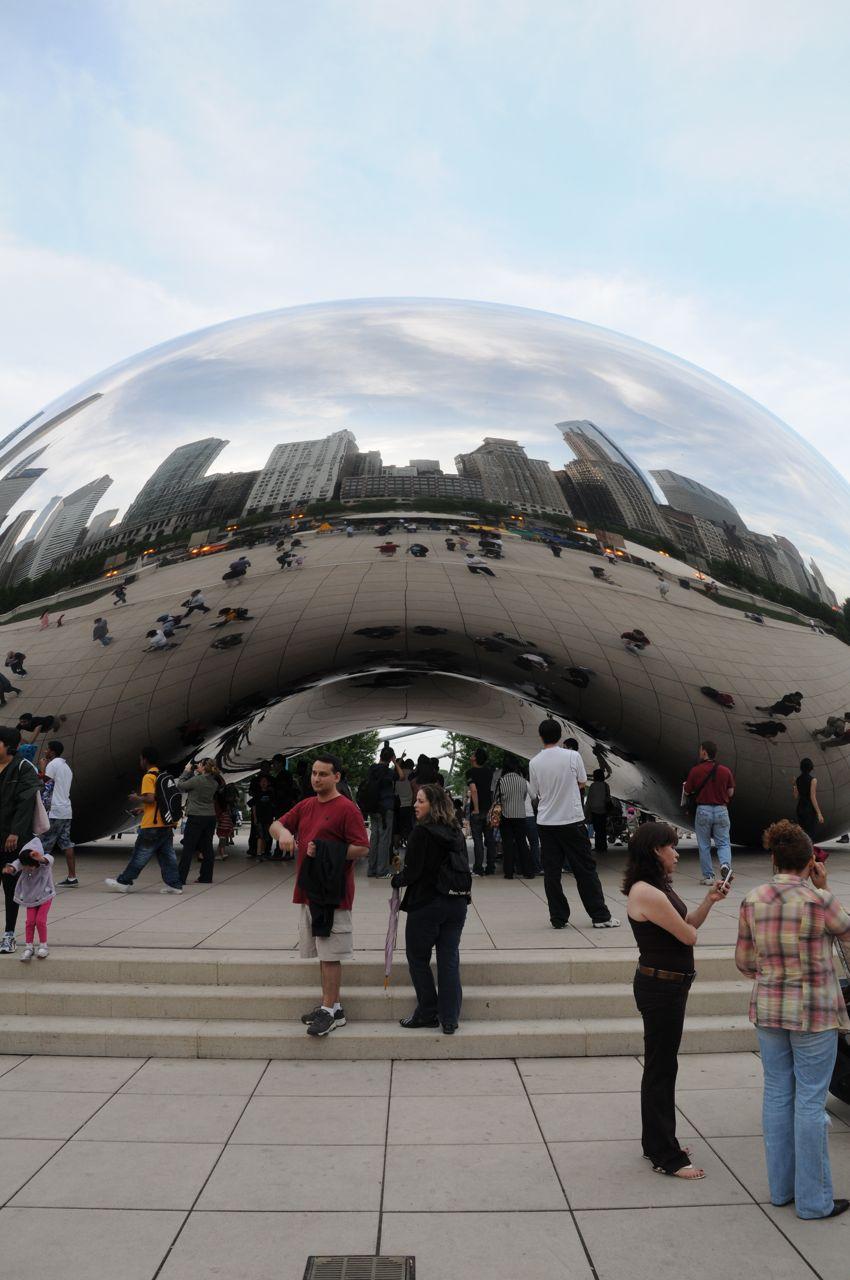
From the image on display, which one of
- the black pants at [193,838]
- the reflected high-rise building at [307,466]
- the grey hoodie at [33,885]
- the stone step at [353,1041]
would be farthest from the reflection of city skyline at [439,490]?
the stone step at [353,1041]

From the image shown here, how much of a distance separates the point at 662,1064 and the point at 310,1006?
226 centimetres

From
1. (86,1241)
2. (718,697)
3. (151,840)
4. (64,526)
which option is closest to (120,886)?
(151,840)

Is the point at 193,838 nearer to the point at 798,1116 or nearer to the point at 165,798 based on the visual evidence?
the point at 165,798

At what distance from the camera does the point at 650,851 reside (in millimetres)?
3621

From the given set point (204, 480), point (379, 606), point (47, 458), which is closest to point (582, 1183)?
point (379, 606)

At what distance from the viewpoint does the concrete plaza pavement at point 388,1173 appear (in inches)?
116

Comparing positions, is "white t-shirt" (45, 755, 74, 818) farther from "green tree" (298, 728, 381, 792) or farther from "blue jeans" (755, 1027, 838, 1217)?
"green tree" (298, 728, 381, 792)

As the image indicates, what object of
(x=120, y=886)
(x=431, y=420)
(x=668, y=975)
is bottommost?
(x=120, y=886)

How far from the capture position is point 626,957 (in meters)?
5.59

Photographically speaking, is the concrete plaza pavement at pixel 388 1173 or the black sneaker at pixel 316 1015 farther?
the black sneaker at pixel 316 1015

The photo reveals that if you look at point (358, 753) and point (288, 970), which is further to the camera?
point (358, 753)

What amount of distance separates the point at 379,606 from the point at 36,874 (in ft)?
12.6

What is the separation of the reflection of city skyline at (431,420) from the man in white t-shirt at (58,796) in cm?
206

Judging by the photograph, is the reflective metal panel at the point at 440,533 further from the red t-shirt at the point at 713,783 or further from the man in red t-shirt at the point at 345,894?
the man in red t-shirt at the point at 345,894
